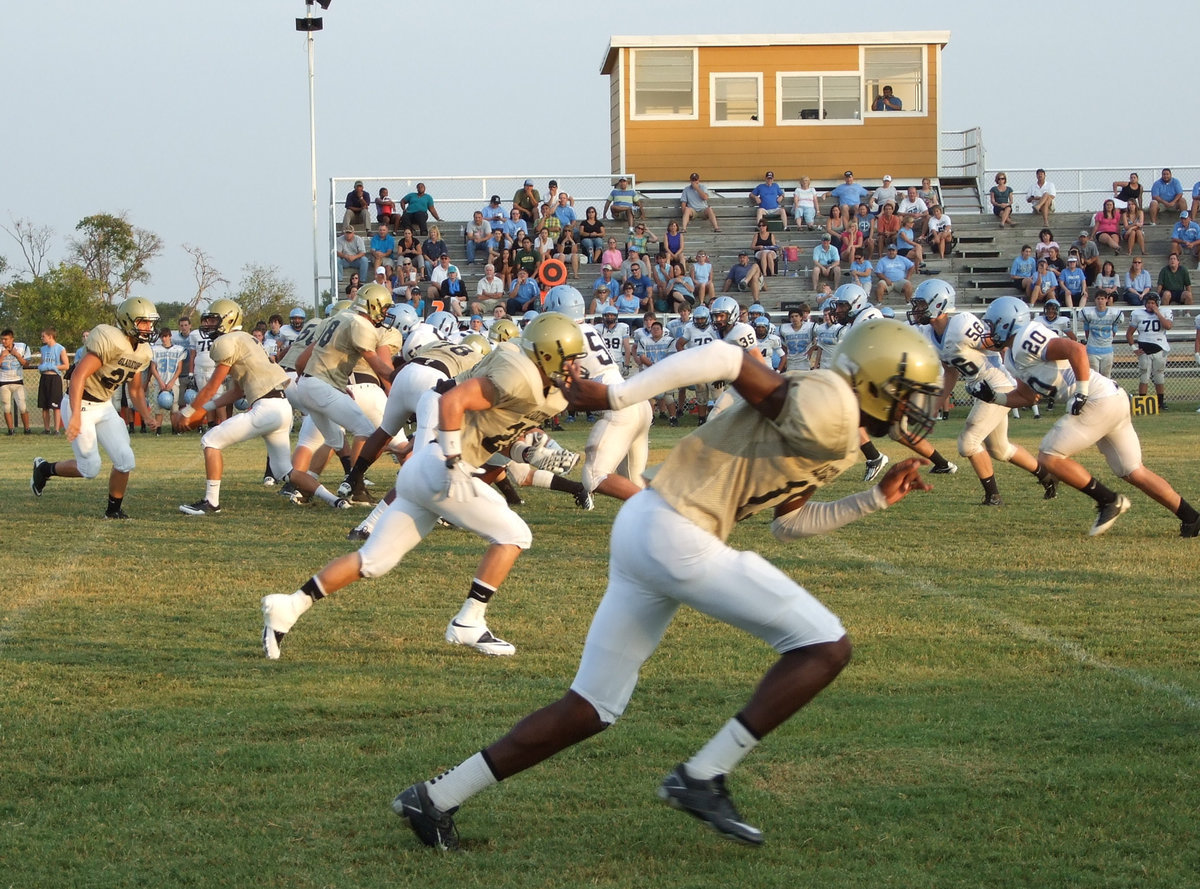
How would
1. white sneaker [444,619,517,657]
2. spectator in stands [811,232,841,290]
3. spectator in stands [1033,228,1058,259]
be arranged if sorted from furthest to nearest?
spectator in stands [1033,228,1058,259] → spectator in stands [811,232,841,290] → white sneaker [444,619,517,657]

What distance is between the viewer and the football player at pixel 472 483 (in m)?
6.04

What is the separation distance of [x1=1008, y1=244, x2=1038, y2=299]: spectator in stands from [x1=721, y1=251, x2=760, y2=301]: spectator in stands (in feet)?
15.4

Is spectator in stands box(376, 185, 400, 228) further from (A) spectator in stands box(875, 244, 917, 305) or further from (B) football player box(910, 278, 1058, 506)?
(B) football player box(910, 278, 1058, 506)

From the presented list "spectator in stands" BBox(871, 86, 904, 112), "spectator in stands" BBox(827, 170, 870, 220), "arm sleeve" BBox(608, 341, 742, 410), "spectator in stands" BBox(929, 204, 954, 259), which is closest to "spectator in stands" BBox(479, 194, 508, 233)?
"spectator in stands" BBox(827, 170, 870, 220)

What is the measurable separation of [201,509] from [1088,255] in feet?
60.8

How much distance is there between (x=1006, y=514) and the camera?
10.9 metres

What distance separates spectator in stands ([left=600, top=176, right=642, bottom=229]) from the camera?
26922mm

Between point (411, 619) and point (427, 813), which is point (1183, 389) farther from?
point (427, 813)

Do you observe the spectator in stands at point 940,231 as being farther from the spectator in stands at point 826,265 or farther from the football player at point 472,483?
the football player at point 472,483

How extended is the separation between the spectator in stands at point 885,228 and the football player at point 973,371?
14.4 m

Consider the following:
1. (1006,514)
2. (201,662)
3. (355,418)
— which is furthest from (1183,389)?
(201,662)

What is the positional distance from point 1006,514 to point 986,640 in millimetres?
4579

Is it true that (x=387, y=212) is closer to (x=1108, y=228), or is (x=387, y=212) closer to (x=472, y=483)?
(x=1108, y=228)

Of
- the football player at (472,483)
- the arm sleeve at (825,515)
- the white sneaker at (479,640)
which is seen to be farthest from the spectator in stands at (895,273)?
the arm sleeve at (825,515)
